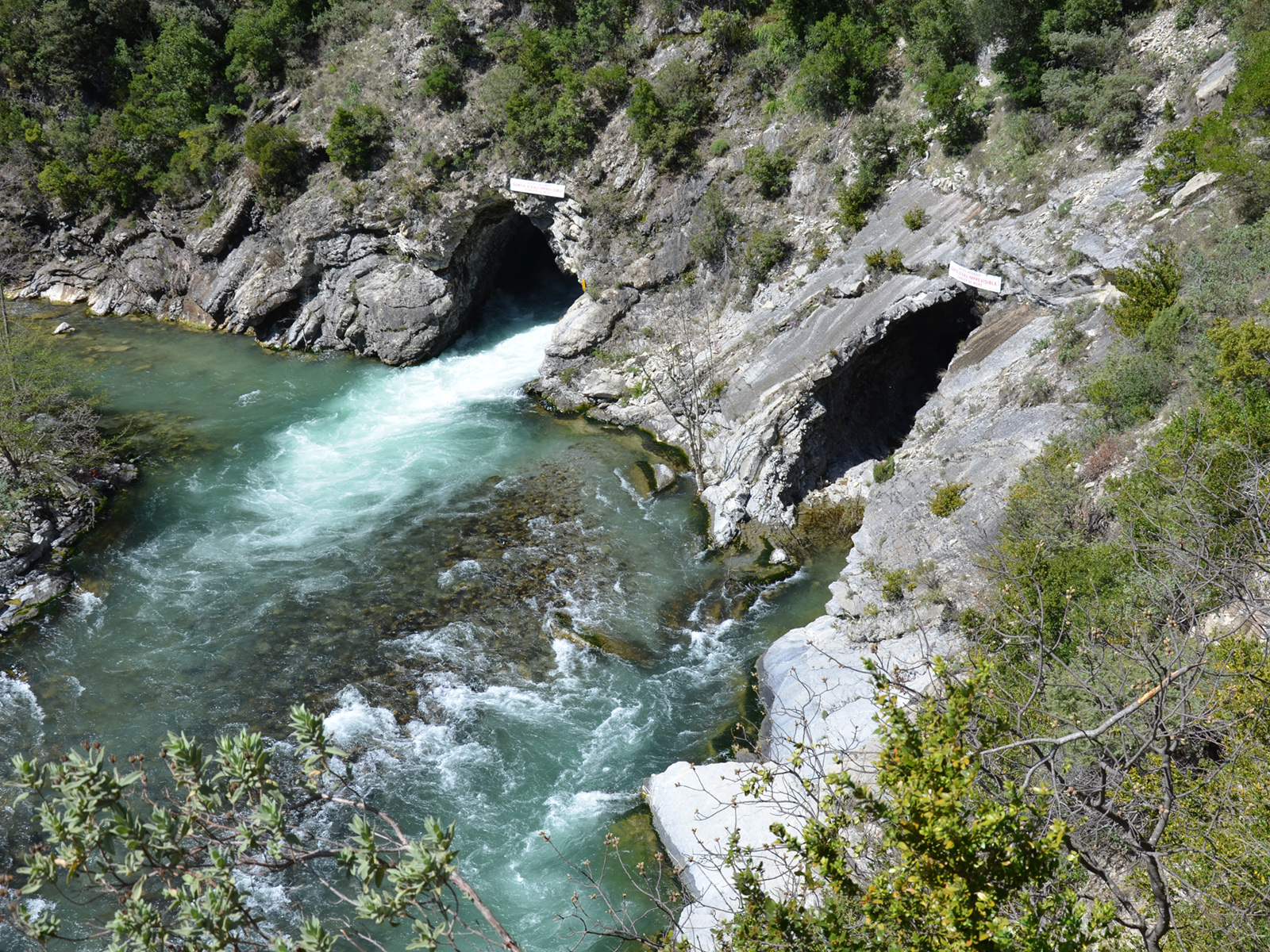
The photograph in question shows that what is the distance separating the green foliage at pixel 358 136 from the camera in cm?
2827

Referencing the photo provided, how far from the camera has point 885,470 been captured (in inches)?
674

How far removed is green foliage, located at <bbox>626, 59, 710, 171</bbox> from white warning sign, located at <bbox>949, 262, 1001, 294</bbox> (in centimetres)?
1050

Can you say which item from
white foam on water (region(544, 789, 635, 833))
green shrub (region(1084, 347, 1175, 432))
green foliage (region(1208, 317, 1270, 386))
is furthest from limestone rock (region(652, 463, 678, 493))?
green foliage (region(1208, 317, 1270, 386))

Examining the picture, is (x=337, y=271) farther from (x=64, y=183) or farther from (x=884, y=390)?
(x=884, y=390)

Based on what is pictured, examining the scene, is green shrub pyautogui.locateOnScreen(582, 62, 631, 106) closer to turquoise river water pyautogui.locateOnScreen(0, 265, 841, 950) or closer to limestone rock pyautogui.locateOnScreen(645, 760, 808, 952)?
turquoise river water pyautogui.locateOnScreen(0, 265, 841, 950)

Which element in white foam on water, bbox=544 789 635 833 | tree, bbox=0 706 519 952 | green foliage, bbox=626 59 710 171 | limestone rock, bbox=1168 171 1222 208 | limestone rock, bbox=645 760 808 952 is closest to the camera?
tree, bbox=0 706 519 952

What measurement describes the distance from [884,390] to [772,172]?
7.71m

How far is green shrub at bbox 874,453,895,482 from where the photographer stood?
1709 centimetres

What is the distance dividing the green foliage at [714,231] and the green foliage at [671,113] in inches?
91.5

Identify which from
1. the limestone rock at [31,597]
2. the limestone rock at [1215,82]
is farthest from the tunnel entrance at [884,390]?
the limestone rock at [31,597]

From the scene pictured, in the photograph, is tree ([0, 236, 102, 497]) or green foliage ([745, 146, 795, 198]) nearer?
tree ([0, 236, 102, 497])

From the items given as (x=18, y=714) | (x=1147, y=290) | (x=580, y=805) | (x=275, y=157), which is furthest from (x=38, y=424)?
(x=1147, y=290)

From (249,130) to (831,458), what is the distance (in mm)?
25173

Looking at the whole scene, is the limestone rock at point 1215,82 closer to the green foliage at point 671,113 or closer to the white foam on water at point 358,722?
the green foliage at point 671,113
